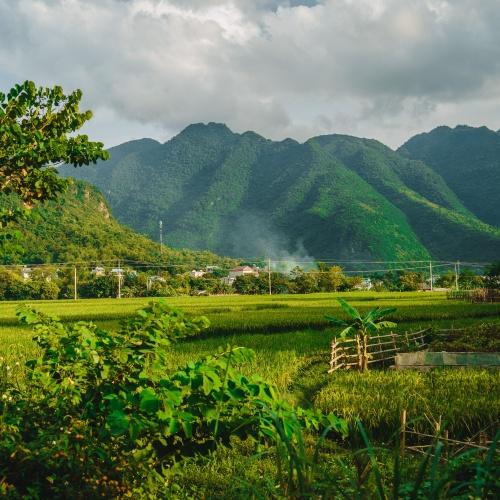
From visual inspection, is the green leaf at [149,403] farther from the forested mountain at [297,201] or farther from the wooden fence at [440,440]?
the forested mountain at [297,201]

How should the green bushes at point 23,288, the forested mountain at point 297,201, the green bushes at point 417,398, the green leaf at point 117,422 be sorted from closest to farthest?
the green leaf at point 117,422 → the green bushes at point 417,398 → the green bushes at point 23,288 → the forested mountain at point 297,201

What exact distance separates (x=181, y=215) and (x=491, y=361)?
14863cm

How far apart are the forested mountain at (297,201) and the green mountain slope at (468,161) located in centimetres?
326

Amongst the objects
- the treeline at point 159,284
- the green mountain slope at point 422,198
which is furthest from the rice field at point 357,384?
the green mountain slope at point 422,198

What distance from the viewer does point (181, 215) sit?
157 meters

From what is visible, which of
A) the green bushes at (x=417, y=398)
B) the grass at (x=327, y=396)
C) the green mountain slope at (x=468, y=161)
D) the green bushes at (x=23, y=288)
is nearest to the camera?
the grass at (x=327, y=396)

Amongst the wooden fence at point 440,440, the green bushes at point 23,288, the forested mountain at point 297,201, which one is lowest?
the wooden fence at point 440,440

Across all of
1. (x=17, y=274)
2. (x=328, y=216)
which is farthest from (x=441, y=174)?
(x=17, y=274)

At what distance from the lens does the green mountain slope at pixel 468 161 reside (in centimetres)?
14188

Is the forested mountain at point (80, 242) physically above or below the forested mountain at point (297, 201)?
Result: below

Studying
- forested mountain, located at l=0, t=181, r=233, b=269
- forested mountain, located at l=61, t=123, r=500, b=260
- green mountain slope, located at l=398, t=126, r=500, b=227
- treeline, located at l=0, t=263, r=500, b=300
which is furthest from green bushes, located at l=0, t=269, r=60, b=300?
green mountain slope, located at l=398, t=126, r=500, b=227

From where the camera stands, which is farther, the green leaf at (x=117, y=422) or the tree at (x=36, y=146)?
the tree at (x=36, y=146)

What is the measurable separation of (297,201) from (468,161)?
2324 inches

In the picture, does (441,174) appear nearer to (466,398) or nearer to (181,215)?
(181,215)
